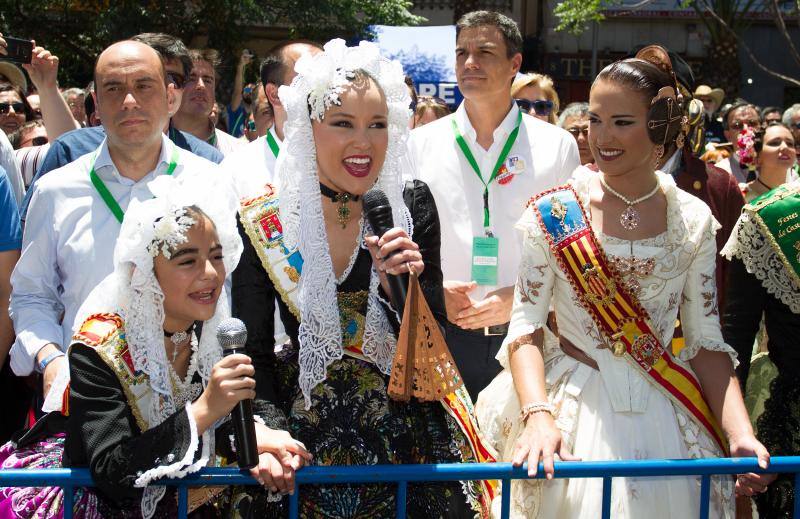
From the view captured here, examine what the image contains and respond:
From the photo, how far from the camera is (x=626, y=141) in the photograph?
316 centimetres

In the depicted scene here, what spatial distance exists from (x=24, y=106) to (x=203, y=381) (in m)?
4.57

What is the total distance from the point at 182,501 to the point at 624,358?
4.73ft

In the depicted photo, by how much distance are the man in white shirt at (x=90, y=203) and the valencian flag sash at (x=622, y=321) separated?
59.4 inches

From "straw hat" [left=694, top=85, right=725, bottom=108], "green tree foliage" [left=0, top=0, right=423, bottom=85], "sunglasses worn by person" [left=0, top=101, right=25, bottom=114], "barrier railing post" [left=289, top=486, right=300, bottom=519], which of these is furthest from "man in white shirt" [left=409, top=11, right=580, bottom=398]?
"green tree foliage" [left=0, top=0, right=423, bottom=85]

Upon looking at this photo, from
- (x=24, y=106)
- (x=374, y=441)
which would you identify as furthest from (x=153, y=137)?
(x=24, y=106)

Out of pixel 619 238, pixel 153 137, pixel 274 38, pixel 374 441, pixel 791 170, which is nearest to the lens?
pixel 374 441

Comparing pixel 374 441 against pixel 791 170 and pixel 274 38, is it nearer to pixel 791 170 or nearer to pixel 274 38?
pixel 791 170

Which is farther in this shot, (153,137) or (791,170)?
(791,170)

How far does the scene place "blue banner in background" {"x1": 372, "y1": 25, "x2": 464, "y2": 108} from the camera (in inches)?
324

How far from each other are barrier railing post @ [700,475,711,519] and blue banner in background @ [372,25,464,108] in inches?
229

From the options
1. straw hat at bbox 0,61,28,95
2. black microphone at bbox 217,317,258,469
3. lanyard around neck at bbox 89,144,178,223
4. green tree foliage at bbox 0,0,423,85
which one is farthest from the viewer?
green tree foliage at bbox 0,0,423,85

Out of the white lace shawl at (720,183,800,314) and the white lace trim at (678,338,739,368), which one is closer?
the white lace trim at (678,338,739,368)

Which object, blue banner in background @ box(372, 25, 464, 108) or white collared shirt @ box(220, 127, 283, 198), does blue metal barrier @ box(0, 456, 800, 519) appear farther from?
blue banner in background @ box(372, 25, 464, 108)

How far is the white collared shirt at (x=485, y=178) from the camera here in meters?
4.58
